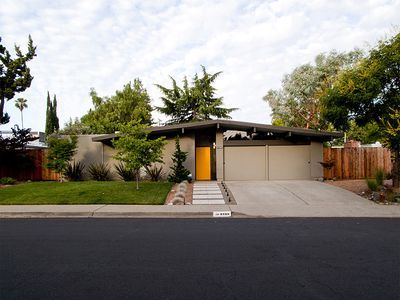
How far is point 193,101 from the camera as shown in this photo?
3775 cm

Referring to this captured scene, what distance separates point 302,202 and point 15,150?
54.0 ft

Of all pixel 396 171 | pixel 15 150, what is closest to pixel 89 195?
pixel 15 150

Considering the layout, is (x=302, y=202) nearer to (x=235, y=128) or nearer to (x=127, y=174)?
(x=235, y=128)

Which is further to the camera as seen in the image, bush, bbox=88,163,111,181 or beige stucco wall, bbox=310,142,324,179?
beige stucco wall, bbox=310,142,324,179

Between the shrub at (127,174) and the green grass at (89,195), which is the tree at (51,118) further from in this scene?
the green grass at (89,195)

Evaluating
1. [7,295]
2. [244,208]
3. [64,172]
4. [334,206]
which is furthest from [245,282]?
[64,172]

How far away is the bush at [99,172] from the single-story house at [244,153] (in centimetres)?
67

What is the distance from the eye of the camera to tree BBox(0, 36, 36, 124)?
1988 cm

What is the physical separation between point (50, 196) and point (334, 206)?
10905 mm

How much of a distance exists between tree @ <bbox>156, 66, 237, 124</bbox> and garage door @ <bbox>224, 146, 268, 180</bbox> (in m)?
17.8

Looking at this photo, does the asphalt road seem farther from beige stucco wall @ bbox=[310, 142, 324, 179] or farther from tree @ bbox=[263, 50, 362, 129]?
tree @ bbox=[263, 50, 362, 129]

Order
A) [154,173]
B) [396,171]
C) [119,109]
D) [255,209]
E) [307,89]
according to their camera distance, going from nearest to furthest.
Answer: [255,209] → [396,171] → [154,173] → [307,89] → [119,109]

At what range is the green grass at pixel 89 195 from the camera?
41.4ft

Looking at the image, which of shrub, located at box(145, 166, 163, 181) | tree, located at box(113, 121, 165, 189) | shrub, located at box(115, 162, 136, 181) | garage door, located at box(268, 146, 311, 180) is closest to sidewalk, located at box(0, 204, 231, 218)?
tree, located at box(113, 121, 165, 189)
